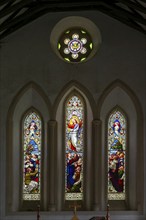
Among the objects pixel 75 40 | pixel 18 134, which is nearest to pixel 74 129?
pixel 18 134

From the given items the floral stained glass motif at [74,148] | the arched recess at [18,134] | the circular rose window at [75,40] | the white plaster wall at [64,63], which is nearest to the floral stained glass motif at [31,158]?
the arched recess at [18,134]

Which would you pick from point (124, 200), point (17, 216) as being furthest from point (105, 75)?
point (17, 216)

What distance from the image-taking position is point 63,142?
1633cm

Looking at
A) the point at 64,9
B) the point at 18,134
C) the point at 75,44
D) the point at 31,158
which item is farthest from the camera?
the point at 75,44

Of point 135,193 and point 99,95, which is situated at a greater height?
point 99,95

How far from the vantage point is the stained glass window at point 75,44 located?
1644 cm

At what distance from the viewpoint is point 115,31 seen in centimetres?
1592

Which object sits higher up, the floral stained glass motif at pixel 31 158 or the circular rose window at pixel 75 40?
the circular rose window at pixel 75 40

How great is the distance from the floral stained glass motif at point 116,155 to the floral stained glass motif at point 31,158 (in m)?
2.16

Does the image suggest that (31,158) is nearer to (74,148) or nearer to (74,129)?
(74,148)

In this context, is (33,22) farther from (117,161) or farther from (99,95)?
(117,161)

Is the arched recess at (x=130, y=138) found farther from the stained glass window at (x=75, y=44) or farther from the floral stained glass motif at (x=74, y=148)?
the stained glass window at (x=75, y=44)

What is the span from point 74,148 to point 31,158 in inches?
53.0

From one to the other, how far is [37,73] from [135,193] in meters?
4.57
